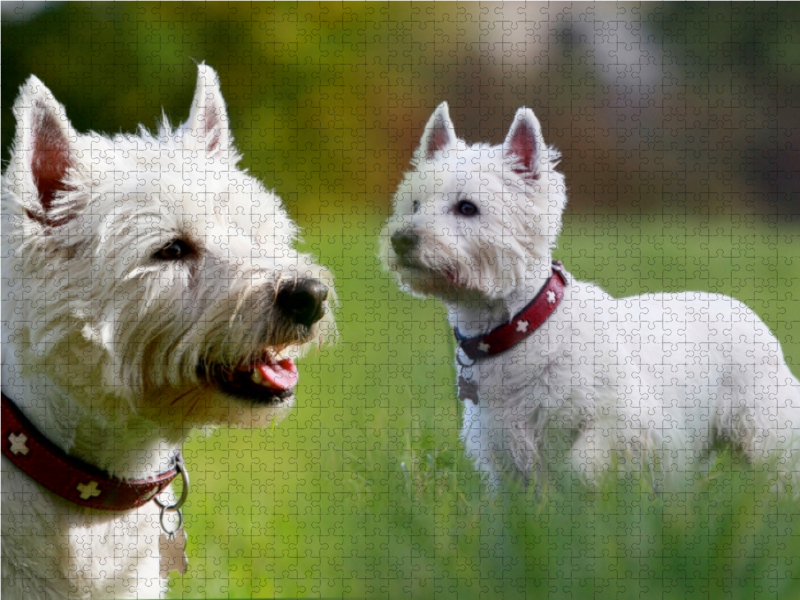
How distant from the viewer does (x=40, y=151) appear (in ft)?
7.75

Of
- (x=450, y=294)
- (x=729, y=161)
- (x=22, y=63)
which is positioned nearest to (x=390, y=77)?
(x=729, y=161)

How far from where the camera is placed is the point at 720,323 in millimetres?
3436

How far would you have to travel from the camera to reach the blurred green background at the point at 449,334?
5.93 feet

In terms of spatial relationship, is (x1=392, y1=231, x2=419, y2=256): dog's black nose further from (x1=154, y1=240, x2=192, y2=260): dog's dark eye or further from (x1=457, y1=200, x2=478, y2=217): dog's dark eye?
(x1=154, y1=240, x2=192, y2=260): dog's dark eye

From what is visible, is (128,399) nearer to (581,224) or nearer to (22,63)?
(581,224)

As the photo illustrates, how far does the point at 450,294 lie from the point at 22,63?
763 cm

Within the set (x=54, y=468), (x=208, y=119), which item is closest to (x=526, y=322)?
(x=208, y=119)

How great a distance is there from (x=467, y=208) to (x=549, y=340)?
2.09ft

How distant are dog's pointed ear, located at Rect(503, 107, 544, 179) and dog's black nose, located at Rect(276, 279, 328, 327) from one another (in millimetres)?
1392

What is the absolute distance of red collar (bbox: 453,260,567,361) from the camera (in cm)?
323

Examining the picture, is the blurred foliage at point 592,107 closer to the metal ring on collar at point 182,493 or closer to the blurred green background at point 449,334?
the blurred green background at point 449,334

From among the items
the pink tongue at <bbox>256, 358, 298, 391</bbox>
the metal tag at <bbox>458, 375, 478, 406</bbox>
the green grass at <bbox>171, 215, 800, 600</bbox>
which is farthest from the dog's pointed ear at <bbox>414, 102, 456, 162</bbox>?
the pink tongue at <bbox>256, 358, 298, 391</bbox>

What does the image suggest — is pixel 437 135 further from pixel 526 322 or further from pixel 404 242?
pixel 526 322

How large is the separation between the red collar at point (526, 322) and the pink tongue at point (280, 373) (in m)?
0.91
